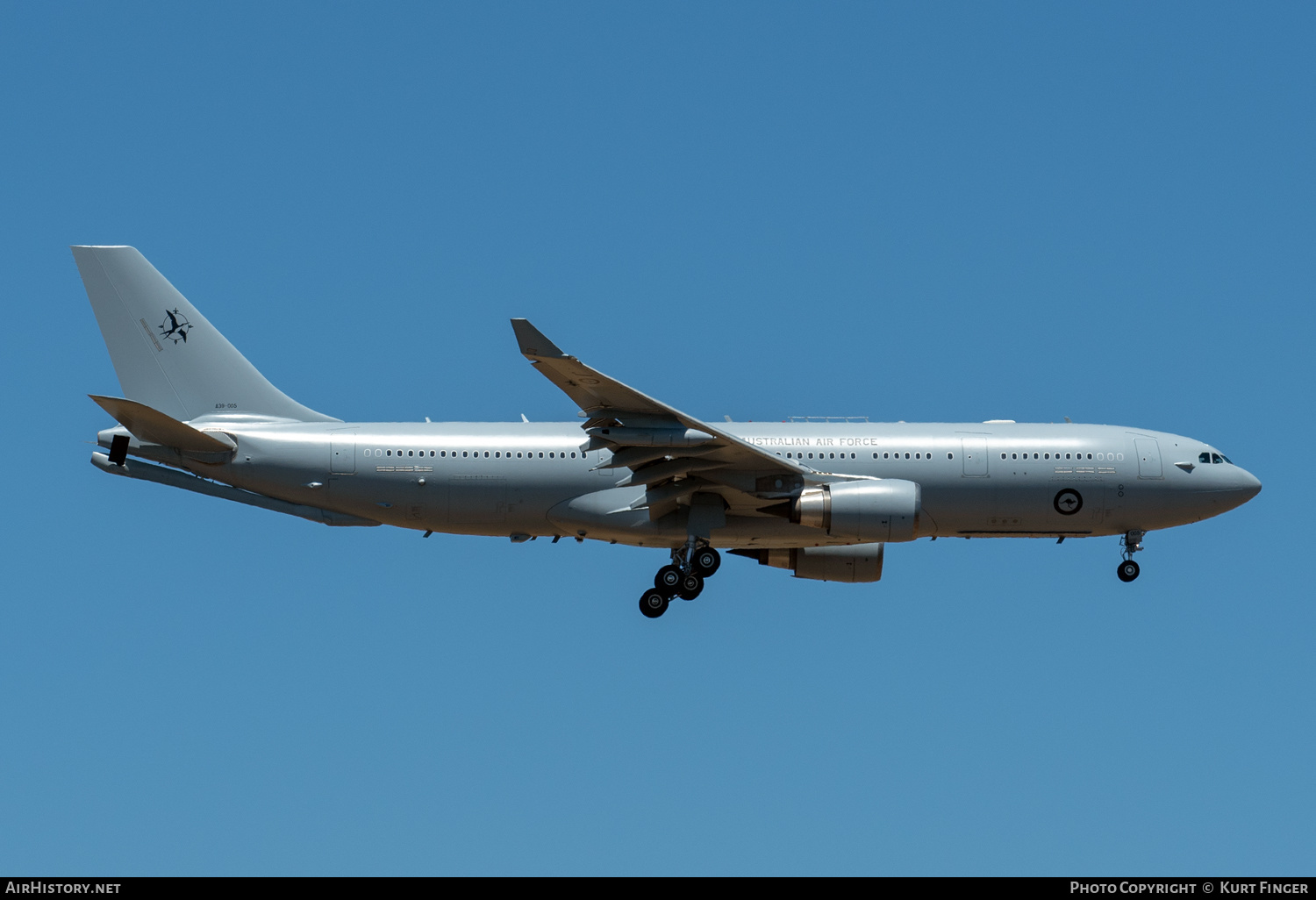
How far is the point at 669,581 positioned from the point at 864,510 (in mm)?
4971

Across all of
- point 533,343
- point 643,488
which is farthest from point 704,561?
point 533,343

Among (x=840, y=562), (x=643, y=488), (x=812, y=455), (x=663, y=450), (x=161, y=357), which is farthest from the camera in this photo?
(x=840, y=562)

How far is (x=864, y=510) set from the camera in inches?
1390

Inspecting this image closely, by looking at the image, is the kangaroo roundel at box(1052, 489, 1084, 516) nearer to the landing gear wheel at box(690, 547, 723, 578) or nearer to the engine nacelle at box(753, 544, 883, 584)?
the engine nacelle at box(753, 544, 883, 584)

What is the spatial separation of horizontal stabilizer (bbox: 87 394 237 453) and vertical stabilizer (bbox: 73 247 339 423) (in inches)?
76.0

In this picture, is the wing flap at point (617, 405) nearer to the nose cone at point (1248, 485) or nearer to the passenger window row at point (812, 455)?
the passenger window row at point (812, 455)

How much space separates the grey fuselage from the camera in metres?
36.4

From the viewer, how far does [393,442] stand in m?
36.7

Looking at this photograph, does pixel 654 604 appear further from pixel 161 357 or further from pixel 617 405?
pixel 161 357

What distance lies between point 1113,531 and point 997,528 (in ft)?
10.2

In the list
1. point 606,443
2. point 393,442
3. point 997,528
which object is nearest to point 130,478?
point 393,442
